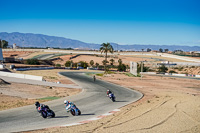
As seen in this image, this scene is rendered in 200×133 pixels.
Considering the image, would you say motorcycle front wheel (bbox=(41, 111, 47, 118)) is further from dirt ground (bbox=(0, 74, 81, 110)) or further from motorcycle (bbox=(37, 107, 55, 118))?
dirt ground (bbox=(0, 74, 81, 110))

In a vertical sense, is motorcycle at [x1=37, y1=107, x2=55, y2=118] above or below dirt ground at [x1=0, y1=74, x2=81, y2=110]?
above

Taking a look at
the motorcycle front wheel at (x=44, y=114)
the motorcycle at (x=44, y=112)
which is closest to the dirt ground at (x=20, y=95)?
the motorcycle at (x=44, y=112)

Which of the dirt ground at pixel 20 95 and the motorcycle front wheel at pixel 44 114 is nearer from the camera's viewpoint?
the motorcycle front wheel at pixel 44 114

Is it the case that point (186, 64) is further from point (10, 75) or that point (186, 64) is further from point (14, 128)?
point (14, 128)

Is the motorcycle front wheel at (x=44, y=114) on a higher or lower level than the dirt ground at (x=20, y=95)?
higher

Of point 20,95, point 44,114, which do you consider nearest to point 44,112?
point 44,114

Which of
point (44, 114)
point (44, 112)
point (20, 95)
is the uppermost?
point (44, 112)

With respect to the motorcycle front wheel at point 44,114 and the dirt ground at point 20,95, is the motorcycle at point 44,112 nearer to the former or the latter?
the motorcycle front wheel at point 44,114

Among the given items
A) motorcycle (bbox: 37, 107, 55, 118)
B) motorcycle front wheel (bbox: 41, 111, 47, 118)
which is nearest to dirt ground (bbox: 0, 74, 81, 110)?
motorcycle (bbox: 37, 107, 55, 118)

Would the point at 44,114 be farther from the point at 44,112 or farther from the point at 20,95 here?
the point at 20,95

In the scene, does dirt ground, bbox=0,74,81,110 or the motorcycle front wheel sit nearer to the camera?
the motorcycle front wheel

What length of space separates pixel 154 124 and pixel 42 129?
7048 millimetres

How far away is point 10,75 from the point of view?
149ft

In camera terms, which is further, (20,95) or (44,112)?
(20,95)
